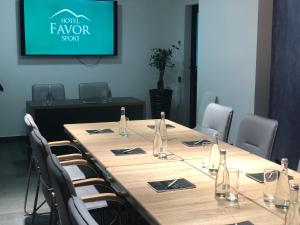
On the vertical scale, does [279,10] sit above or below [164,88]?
above

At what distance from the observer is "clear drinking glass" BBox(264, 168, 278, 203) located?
2.08 metres

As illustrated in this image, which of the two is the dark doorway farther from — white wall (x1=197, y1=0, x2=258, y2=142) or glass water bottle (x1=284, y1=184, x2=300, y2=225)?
glass water bottle (x1=284, y1=184, x2=300, y2=225)

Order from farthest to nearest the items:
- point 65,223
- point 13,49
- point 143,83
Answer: point 143,83, point 13,49, point 65,223

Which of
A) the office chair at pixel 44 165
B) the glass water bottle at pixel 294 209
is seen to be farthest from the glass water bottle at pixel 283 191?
the office chair at pixel 44 165

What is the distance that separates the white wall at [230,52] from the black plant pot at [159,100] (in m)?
1.12

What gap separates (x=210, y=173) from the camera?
2525 millimetres

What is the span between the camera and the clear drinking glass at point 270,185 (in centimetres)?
208

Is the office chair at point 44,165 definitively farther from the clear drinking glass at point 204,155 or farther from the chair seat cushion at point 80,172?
the clear drinking glass at point 204,155

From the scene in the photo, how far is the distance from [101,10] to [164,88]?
174 cm

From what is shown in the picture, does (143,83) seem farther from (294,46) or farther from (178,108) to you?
(294,46)

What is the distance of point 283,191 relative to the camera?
2.01 meters

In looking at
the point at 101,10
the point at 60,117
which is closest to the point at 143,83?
the point at 101,10

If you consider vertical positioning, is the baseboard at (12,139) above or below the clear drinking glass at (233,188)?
below

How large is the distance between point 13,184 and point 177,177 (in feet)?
9.13
